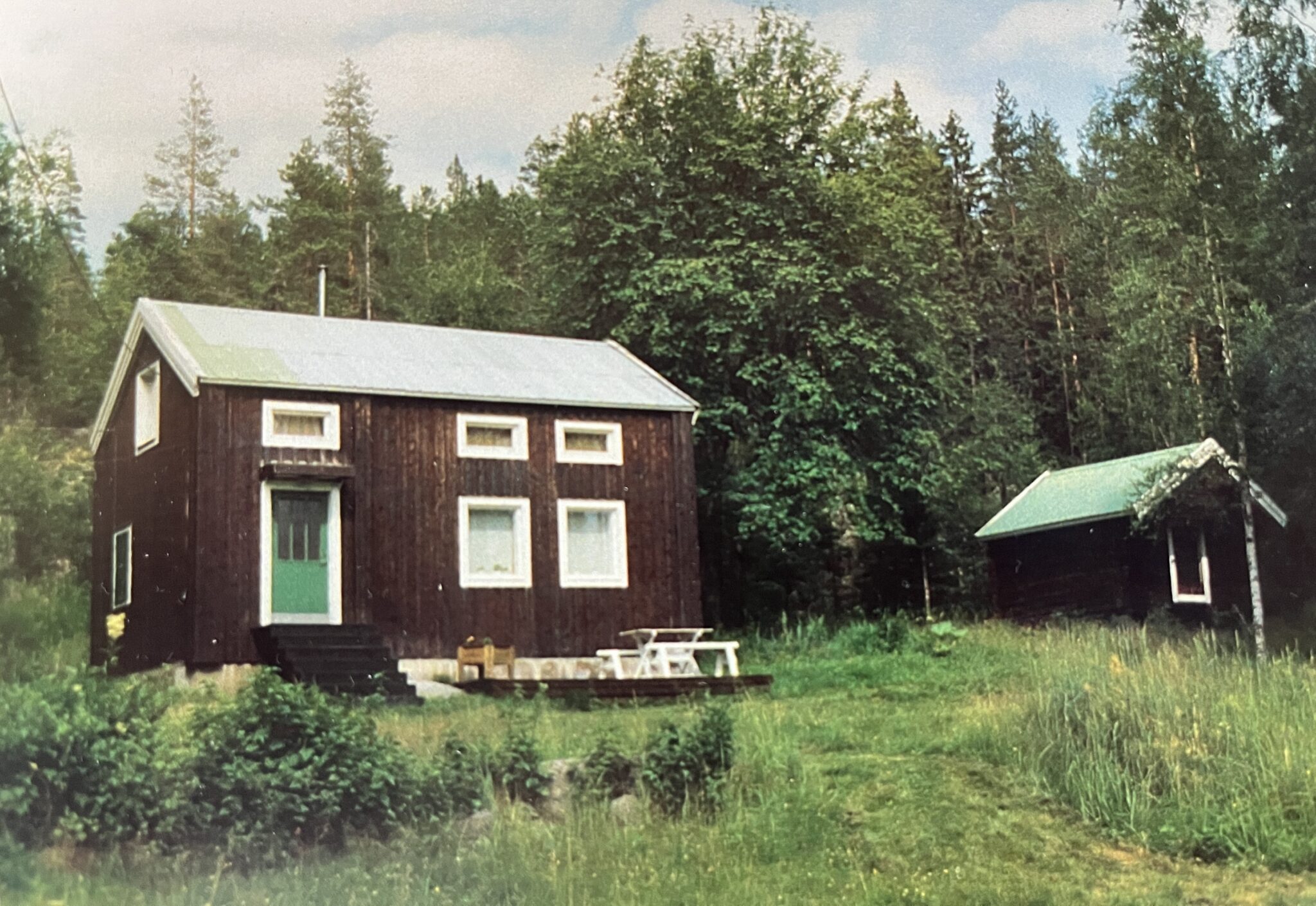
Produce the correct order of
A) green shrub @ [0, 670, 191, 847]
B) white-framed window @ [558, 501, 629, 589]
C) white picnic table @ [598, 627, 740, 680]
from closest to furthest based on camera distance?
1. green shrub @ [0, 670, 191, 847]
2. white picnic table @ [598, 627, 740, 680]
3. white-framed window @ [558, 501, 629, 589]

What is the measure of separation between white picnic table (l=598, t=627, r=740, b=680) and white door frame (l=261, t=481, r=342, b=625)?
2955mm

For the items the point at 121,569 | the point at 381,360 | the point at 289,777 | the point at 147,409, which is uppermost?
the point at 381,360

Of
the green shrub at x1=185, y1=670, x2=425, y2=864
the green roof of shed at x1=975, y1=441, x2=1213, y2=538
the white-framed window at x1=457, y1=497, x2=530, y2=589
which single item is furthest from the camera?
the green roof of shed at x1=975, y1=441, x2=1213, y2=538

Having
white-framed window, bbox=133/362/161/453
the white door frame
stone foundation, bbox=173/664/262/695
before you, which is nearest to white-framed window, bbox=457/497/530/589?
the white door frame

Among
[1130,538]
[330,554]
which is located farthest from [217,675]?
[1130,538]

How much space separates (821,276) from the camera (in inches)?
808

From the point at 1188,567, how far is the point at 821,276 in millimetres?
6349

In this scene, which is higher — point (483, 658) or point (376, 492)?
point (376, 492)

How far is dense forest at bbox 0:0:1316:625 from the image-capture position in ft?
42.4

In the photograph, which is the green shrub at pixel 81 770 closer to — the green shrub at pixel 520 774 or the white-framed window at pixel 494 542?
the green shrub at pixel 520 774

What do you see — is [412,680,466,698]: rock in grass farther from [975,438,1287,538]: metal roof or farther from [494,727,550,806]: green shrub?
[975,438,1287,538]: metal roof

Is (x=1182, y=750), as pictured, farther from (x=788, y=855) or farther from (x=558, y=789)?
(x=558, y=789)

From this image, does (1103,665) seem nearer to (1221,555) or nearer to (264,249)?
(1221,555)

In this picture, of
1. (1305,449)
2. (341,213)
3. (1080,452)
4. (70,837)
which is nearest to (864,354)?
(1080,452)
